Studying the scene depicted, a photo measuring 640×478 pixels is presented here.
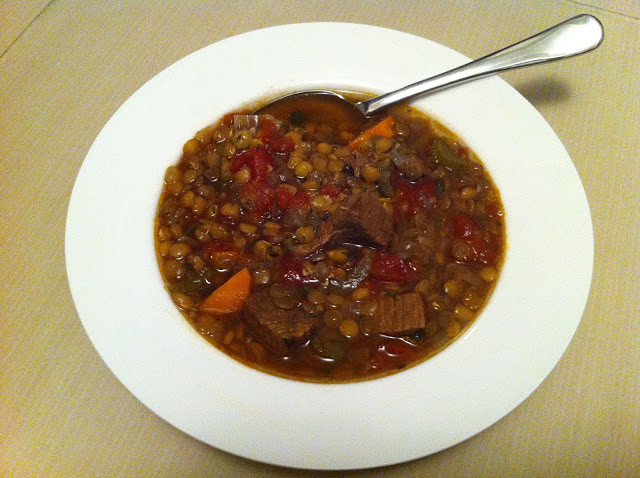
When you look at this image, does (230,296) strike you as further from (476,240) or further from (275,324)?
(476,240)

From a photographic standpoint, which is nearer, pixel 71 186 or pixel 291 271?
pixel 291 271

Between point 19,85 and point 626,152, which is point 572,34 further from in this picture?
point 19,85

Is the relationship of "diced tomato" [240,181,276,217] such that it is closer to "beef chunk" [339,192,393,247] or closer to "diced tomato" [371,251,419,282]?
"beef chunk" [339,192,393,247]

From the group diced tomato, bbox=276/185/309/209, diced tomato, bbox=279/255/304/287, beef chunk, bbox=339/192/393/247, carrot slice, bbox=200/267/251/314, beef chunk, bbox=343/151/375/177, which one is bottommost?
carrot slice, bbox=200/267/251/314

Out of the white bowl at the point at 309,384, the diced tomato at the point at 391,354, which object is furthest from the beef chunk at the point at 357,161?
the diced tomato at the point at 391,354

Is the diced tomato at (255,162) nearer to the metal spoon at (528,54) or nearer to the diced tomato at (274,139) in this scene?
the diced tomato at (274,139)

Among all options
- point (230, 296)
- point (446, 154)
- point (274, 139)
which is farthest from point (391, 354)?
point (274, 139)

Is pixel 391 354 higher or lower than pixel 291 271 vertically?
lower

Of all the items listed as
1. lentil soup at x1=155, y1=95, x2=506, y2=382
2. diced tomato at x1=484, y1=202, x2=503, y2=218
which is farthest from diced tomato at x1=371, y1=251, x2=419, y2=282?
diced tomato at x1=484, y1=202, x2=503, y2=218
